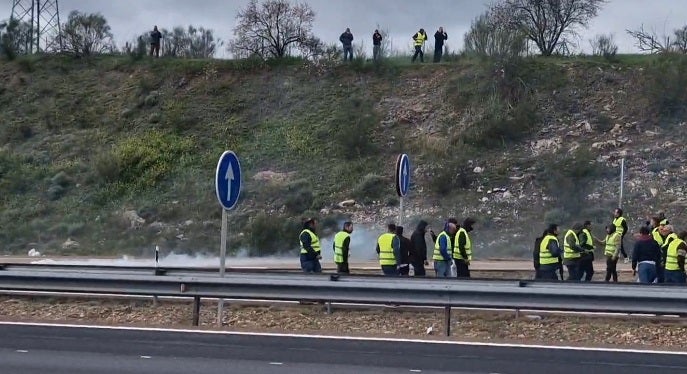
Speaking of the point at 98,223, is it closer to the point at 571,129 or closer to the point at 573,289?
the point at 571,129

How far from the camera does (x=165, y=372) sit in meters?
10.9

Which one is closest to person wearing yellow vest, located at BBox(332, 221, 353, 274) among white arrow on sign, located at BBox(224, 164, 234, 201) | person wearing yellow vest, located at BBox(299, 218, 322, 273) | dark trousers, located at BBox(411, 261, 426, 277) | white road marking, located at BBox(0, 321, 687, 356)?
person wearing yellow vest, located at BBox(299, 218, 322, 273)

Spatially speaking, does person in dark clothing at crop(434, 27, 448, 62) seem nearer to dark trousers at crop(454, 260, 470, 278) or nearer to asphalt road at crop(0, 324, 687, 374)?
dark trousers at crop(454, 260, 470, 278)

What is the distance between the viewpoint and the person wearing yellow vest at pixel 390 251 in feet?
61.5

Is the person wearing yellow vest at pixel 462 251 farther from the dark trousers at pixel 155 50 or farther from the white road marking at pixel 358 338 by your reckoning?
the dark trousers at pixel 155 50

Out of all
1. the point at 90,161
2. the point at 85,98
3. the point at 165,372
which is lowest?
the point at 165,372

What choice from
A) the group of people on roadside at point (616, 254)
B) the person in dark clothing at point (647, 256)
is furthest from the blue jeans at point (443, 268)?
the person in dark clothing at point (647, 256)

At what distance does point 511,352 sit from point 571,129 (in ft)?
82.2

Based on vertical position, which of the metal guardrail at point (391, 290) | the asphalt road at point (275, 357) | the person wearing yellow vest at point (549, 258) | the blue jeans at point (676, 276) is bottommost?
the asphalt road at point (275, 357)

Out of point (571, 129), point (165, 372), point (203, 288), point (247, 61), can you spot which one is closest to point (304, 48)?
point (247, 61)

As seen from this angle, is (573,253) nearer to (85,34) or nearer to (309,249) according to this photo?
(309,249)

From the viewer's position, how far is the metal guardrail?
1291 centimetres

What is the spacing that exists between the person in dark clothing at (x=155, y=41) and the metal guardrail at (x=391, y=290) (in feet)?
106

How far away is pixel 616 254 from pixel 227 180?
10.1 meters
